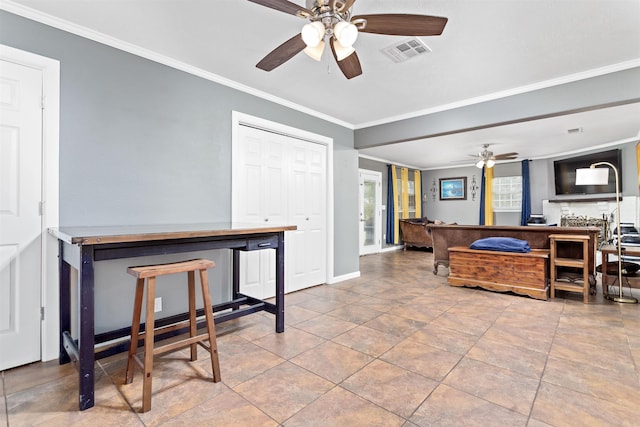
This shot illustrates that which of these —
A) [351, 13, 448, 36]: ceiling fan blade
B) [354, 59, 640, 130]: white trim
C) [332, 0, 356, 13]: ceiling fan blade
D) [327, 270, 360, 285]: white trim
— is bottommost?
[327, 270, 360, 285]: white trim

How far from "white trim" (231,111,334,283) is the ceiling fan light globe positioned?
1.87 m

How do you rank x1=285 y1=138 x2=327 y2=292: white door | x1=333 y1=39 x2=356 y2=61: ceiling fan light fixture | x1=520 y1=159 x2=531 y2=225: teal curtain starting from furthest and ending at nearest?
x1=520 y1=159 x2=531 y2=225: teal curtain, x1=285 y1=138 x2=327 y2=292: white door, x1=333 y1=39 x2=356 y2=61: ceiling fan light fixture

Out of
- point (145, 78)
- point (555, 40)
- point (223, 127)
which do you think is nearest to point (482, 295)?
point (555, 40)

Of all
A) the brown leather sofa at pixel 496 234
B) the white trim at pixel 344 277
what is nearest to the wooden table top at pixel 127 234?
the white trim at pixel 344 277

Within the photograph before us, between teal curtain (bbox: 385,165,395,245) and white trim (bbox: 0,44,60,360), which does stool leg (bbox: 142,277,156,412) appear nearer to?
white trim (bbox: 0,44,60,360)

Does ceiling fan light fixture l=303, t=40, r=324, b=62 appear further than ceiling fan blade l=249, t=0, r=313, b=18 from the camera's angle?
Yes

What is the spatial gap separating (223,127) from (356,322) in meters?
2.39

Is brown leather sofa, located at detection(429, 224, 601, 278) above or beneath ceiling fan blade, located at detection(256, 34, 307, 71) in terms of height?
beneath

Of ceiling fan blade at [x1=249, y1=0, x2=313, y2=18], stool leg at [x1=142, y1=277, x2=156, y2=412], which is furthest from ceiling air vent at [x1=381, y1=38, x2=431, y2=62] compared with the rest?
stool leg at [x1=142, y1=277, x2=156, y2=412]

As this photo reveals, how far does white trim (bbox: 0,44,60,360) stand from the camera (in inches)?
86.0

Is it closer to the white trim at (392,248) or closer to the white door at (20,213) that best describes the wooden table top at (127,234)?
the white door at (20,213)

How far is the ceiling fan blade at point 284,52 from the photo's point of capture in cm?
201

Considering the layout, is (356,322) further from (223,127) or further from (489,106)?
(489,106)

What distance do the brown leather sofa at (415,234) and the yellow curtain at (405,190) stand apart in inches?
19.9
